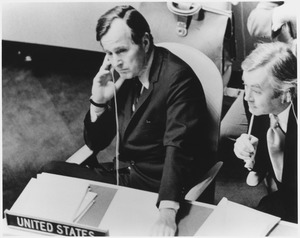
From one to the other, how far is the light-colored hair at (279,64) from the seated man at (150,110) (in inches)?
13.4

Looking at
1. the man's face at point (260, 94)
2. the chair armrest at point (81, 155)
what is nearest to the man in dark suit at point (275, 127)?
the man's face at point (260, 94)

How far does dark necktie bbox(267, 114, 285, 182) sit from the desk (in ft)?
0.95

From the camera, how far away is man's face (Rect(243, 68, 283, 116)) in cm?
267

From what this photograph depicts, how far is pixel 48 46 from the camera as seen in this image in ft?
9.78

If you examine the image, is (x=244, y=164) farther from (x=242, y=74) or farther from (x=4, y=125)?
(x=4, y=125)

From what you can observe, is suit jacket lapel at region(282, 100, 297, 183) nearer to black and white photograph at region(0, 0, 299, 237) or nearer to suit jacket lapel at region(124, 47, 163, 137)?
black and white photograph at region(0, 0, 299, 237)

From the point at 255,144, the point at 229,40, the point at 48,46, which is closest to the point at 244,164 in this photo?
the point at 255,144

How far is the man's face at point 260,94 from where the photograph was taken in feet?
8.76

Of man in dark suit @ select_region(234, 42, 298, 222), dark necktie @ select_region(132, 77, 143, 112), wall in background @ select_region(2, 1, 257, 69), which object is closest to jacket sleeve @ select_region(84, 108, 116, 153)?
dark necktie @ select_region(132, 77, 143, 112)

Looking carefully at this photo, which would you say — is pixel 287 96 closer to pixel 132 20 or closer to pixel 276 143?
pixel 276 143

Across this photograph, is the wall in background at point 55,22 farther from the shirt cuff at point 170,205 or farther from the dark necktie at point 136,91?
the shirt cuff at point 170,205

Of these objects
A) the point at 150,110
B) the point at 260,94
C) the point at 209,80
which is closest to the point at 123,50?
the point at 150,110

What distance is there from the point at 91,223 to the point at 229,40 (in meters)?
1.14

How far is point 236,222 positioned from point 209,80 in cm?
72
